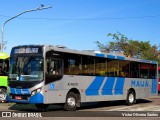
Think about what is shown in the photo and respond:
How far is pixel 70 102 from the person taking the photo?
17.8 metres

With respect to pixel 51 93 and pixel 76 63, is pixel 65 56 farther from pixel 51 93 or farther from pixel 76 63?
pixel 51 93

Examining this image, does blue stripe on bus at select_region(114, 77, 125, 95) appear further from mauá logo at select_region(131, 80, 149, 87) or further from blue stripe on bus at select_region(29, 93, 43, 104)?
blue stripe on bus at select_region(29, 93, 43, 104)

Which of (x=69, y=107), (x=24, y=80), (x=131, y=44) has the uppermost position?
(x=131, y=44)

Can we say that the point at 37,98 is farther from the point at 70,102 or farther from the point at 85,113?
the point at 85,113

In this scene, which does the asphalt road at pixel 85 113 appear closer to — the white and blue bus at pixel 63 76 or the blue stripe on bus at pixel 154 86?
the white and blue bus at pixel 63 76

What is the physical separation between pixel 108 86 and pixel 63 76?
4.25 metres

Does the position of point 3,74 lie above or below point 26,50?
below

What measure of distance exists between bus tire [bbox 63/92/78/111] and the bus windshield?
2114 millimetres

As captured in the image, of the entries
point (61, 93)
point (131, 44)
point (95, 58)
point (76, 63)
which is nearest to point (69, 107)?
point (61, 93)

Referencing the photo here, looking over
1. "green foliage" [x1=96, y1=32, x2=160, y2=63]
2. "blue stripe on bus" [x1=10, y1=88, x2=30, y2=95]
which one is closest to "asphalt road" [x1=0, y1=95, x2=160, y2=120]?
"blue stripe on bus" [x1=10, y1=88, x2=30, y2=95]

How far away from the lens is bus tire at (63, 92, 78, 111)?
1752 centimetres

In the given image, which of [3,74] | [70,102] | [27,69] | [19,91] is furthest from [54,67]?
[3,74]

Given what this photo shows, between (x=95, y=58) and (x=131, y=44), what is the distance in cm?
4498

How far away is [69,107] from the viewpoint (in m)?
17.6
